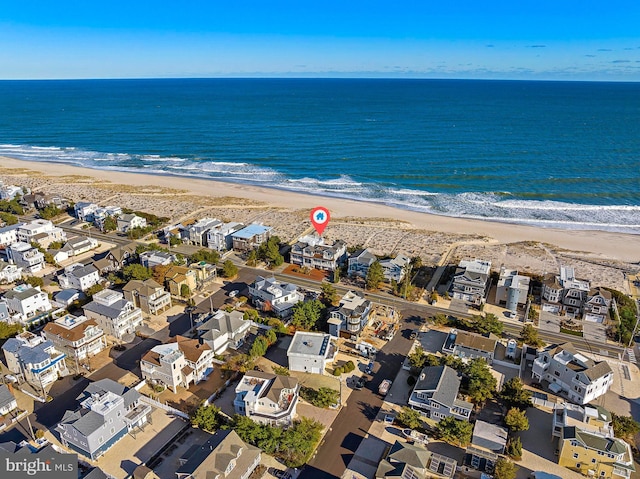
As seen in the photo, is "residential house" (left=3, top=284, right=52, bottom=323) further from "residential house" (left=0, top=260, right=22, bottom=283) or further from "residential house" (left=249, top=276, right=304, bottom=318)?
"residential house" (left=249, top=276, right=304, bottom=318)

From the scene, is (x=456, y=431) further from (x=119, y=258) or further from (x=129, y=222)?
(x=129, y=222)

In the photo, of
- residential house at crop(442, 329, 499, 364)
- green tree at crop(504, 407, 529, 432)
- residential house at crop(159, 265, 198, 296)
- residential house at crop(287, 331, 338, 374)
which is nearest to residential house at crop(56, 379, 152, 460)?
residential house at crop(287, 331, 338, 374)

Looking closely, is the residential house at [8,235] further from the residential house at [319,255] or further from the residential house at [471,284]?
the residential house at [471,284]

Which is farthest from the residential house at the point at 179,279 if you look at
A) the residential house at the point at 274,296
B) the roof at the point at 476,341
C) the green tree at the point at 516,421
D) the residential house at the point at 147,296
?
the green tree at the point at 516,421

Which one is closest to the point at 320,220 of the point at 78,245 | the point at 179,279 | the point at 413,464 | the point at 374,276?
the point at 374,276

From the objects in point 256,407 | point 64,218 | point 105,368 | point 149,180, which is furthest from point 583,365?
point 149,180
